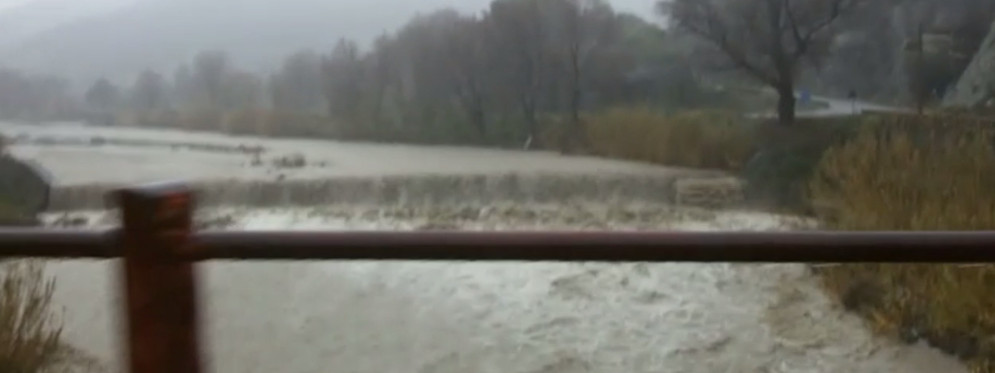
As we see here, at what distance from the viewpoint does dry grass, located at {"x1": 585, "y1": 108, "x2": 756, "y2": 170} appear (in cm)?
387

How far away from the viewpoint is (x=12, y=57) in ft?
12.9

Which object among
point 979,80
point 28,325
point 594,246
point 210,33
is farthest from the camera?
point 210,33

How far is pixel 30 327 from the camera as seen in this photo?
10.6 feet

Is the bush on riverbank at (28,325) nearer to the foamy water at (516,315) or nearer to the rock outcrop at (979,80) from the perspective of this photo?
the foamy water at (516,315)

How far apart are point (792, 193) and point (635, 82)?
58 cm

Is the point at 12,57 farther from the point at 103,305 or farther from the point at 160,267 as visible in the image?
the point at 160,267

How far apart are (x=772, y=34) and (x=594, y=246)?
117 inches

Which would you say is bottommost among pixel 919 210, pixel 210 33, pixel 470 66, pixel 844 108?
pixel 919 210

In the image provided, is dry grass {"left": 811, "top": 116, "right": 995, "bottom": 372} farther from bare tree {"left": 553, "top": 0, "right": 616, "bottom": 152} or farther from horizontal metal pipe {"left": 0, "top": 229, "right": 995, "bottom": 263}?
horizontal metal pipe {"left": 0, "top": 229, "right": 995, "bottom": 263}

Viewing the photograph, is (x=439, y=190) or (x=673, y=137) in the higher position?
(x=673, y=137)

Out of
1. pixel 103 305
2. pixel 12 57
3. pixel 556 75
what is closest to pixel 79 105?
pixel 12 57

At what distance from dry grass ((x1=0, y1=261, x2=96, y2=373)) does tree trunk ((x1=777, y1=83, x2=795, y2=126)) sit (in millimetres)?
2128

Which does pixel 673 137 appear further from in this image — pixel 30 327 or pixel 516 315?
pixel 30 327

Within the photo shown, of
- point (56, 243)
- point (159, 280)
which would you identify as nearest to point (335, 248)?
point (159, 280)
